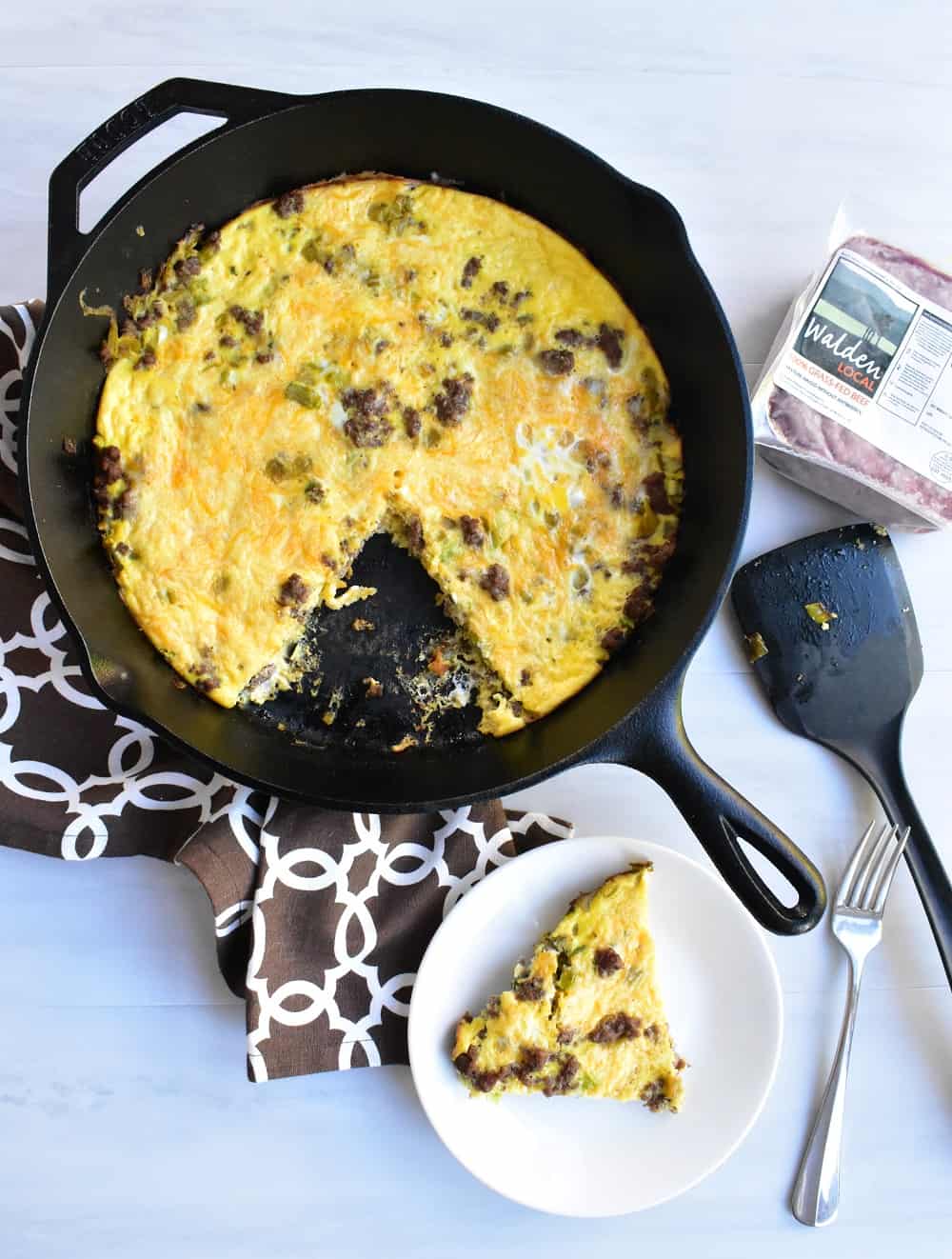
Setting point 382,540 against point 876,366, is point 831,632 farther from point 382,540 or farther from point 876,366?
point 382,540

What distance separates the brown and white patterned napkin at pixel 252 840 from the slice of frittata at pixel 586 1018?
265mm

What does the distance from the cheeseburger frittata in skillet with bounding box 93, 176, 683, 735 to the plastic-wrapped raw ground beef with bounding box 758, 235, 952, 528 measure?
0.30m

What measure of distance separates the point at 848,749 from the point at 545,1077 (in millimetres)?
1250

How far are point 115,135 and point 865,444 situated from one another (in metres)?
2.07

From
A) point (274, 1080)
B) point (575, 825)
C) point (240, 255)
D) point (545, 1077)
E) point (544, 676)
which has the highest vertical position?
point (240, 255)

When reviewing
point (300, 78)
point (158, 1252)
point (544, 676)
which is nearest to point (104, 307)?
point (300, 78)

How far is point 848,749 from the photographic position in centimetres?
310

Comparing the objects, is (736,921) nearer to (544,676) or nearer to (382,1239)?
(544,676)

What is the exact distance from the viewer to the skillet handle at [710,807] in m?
2.66

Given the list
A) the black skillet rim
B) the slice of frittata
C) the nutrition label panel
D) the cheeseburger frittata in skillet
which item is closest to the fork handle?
the slice of frittata

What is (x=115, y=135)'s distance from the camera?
253cm

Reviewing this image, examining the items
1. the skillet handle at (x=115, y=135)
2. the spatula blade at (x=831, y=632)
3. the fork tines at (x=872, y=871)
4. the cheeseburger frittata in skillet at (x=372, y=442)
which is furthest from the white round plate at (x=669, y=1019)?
the skillet handle at (x=115, y=135)

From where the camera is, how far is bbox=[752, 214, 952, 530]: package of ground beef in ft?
9.70

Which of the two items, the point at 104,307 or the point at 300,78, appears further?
the point at 300,78
